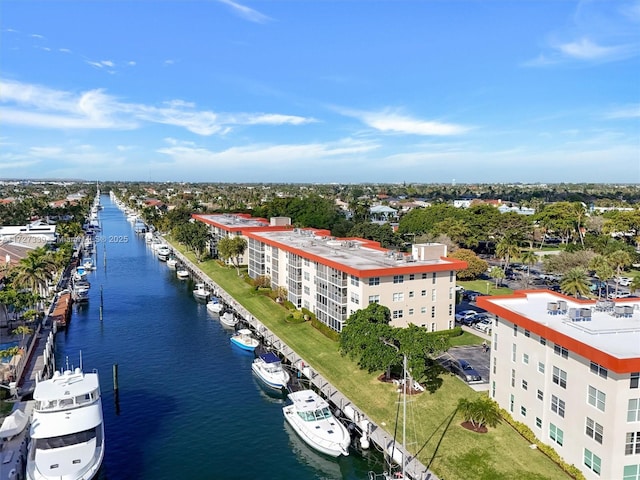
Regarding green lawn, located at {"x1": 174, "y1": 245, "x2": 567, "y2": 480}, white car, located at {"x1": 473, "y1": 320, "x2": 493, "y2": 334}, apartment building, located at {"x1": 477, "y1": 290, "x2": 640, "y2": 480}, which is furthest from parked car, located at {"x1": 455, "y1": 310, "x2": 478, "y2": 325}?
apartment building, located at {"x1": 477, "y1": 290, "x2": 640, "y2": 480}

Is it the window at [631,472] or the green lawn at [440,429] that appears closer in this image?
the window at [631,472]

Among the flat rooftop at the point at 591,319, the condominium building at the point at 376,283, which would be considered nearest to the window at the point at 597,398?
the flat rooftop at the point at 591,319

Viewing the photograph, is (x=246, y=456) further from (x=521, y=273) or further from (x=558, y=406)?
(x=521, y=273)

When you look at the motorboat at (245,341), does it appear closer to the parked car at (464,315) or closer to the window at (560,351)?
→ the parked car at (464,315)

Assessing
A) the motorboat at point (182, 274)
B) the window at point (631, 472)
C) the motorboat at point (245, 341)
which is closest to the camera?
the window at point (631, 472)

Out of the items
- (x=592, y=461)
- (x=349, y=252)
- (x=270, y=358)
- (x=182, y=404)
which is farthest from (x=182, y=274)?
(x=592, y=461)

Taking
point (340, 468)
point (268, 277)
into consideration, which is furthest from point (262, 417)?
point (268, 277)

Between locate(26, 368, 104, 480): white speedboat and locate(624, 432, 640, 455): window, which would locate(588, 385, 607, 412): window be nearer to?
locate(624, 432, 640, 455): window
